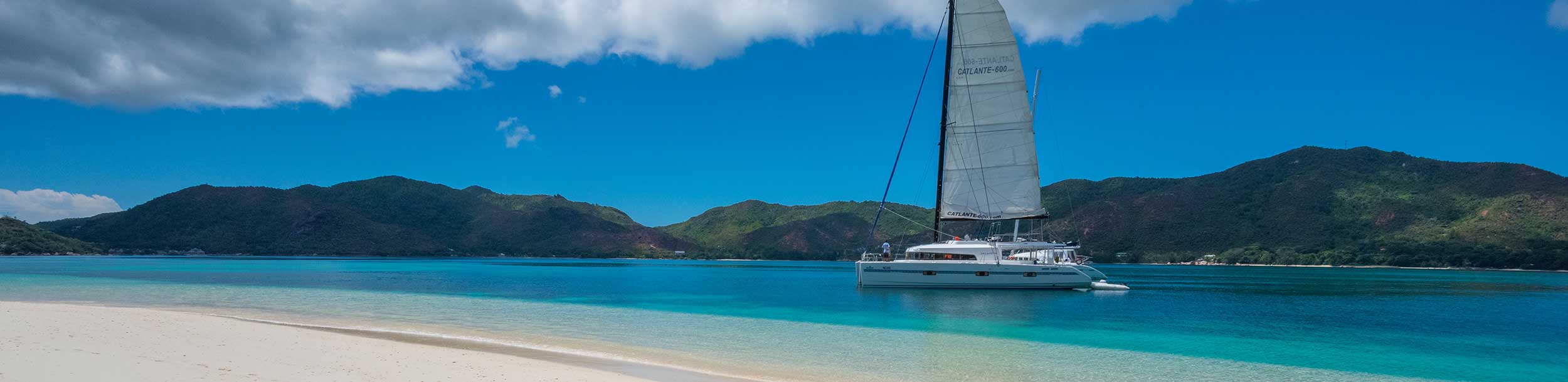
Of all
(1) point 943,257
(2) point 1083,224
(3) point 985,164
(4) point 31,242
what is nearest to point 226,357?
(1) point 943,257

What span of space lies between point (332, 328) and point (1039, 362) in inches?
576

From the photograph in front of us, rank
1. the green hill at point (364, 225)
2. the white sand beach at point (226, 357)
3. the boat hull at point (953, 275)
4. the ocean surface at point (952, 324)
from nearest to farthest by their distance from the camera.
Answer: the white sand beach at point (226, 357) < the ocean surface at point (952, 324) < the boat hull at point (953, 275) < the green hill at point (364, 225)

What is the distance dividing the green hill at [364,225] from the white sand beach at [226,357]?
386 ft

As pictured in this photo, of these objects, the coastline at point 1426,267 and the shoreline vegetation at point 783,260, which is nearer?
the coastline at point 1426,267

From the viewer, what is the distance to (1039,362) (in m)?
13.6

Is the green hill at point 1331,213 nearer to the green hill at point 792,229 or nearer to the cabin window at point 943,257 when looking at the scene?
the green hill at point 792,229

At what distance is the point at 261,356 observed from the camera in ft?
35.9

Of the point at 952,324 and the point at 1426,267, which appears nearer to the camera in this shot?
the point at 952,324

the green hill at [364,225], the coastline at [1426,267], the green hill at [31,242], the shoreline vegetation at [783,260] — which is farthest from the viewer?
the green hill at [364,225]

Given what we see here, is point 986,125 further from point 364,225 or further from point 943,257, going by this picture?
point 364,225

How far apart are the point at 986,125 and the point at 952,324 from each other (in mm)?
15214

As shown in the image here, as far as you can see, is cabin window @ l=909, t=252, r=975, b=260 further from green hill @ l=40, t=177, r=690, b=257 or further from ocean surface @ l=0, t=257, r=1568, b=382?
green hill @ l=40, t=177, r=690, b=257

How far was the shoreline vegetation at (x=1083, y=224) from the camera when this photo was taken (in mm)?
80812

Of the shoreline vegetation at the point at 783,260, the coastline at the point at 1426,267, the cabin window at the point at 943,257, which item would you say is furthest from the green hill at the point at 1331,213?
the cabin window at the point at 943,257
